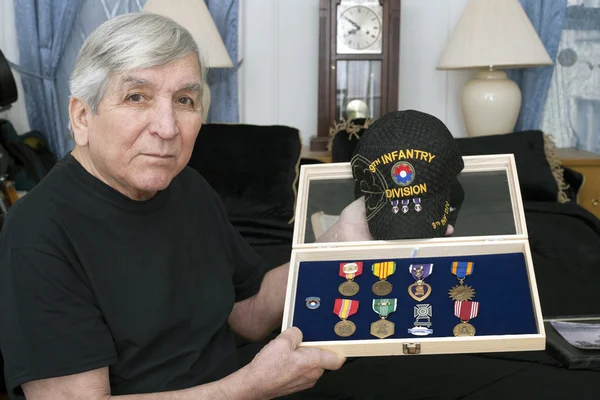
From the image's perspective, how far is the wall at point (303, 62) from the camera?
359 centimetres

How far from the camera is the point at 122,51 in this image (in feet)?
3.45

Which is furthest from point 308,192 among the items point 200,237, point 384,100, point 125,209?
point 384,100

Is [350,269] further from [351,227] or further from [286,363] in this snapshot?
[286,363]

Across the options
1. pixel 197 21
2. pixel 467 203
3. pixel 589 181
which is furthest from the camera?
pixel 589 181

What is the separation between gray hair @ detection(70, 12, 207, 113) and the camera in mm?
1055

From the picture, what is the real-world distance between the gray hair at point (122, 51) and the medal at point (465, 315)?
2.03 ft

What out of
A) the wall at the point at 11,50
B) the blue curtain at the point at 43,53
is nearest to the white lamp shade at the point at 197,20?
the blue curtain at the point at 43,53

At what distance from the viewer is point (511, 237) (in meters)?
1.28

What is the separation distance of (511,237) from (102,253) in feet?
2.38

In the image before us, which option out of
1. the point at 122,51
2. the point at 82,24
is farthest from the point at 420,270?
the point at 82,24

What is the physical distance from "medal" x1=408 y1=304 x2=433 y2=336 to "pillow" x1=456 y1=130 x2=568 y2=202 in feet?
5.64

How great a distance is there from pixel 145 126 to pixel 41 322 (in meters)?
0.34

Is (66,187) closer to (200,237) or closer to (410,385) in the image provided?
(200,237)

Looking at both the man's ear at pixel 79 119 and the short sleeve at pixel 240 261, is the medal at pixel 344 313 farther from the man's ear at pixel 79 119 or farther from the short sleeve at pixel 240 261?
the man's ear at pixel 79 119
